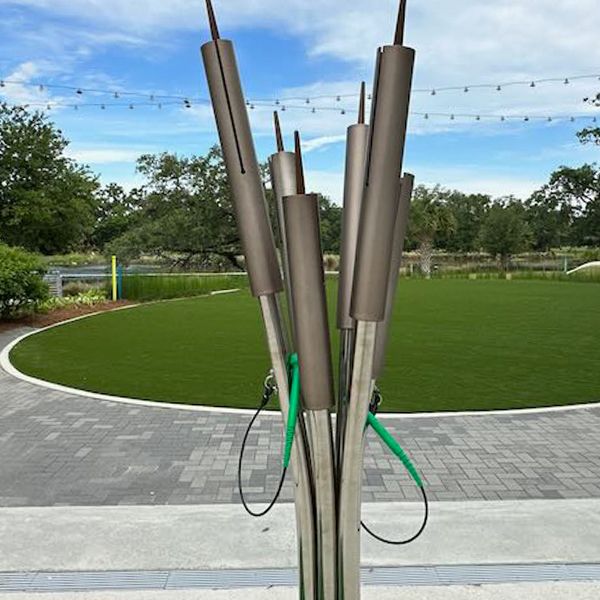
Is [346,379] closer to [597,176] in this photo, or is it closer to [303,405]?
[303,405]

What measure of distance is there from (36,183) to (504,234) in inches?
1081

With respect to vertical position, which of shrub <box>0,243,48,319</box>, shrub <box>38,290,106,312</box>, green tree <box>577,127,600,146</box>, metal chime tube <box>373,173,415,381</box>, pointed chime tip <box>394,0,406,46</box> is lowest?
shrub <box>38,290,106,312</box>

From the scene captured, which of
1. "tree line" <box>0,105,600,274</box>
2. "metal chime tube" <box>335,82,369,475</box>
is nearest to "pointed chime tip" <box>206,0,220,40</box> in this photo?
"metal chime tube" <box>335,82,369,475</box>

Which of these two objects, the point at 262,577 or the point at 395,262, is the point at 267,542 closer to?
the point at 262,577

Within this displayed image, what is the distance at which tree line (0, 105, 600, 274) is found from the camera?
17.8 m

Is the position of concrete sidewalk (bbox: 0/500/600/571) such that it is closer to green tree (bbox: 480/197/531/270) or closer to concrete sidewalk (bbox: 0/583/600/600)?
concrete sidewalk (bbox: 0/583/600/600)

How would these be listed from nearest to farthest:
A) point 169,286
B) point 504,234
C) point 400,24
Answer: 1. point 400,24
2. point 169,286
3. point 504,234

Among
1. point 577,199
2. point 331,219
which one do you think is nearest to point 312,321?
point 331,219

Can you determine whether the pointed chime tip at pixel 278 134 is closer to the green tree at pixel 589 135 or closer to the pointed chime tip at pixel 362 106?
the pointed chime tip at pixel 362 106

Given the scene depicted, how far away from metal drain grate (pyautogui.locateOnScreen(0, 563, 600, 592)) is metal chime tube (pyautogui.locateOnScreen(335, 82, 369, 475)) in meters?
0.95

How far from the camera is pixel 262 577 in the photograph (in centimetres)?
251

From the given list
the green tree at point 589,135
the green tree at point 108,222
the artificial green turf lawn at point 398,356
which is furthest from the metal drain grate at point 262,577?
the green tree at point 108,222

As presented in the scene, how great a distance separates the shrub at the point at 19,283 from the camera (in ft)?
33.3

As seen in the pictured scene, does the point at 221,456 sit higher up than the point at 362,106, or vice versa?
the point at 362,106
